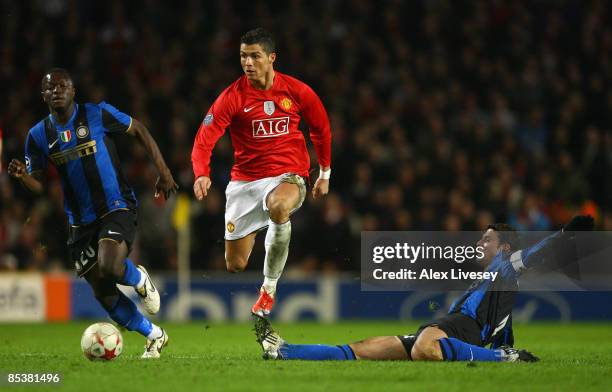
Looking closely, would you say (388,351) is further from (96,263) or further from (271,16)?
(271,16)

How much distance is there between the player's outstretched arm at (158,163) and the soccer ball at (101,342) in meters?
1.06

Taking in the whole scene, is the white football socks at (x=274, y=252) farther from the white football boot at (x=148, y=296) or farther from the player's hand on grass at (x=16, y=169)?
the player's hand on grass at (x=16, y=169)

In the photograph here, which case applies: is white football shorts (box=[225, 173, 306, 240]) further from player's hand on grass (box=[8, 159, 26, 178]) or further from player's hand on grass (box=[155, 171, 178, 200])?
player's hand on grass (box=[8, 159, 26, 178])

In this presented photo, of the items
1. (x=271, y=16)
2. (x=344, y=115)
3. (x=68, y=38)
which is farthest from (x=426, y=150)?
(x=68, y=38)

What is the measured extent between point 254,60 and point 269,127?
574 mm

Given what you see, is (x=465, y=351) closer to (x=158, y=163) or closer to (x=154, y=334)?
(x=154, y=334)

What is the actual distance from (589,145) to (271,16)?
19.2ft

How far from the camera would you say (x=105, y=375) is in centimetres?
684

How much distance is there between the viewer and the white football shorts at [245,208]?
874 centimetres

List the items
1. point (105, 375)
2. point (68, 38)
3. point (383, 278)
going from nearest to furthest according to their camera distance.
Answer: point (105, 375), point (383, 278), point (68, 38)

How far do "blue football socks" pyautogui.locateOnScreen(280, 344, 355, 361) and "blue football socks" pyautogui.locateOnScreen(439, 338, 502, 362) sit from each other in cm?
71

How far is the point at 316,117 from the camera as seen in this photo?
8.66 meters

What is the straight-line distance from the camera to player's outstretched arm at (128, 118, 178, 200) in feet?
26.0
